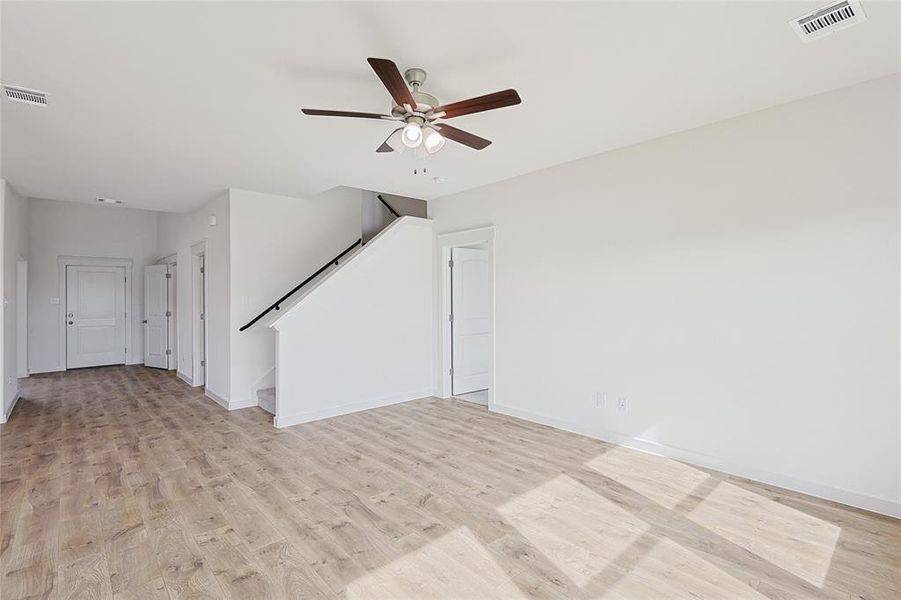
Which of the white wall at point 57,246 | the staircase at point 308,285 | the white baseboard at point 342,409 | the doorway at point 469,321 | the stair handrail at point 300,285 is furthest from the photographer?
the white wall at point 57,246

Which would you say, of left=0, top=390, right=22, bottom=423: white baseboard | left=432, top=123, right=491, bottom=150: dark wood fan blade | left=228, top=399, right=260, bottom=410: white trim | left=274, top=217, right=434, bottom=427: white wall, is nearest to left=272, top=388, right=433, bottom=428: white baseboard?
left=274, top=217, right=434, bottom=427: white wall

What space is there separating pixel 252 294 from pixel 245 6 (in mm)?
4072

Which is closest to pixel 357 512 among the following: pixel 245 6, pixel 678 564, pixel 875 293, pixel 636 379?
pixel 678 564

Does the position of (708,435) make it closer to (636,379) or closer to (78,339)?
(636,379)

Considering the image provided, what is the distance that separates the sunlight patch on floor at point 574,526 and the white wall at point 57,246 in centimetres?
922

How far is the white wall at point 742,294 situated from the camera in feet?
9.09

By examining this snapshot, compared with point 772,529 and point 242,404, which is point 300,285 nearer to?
point 242,404

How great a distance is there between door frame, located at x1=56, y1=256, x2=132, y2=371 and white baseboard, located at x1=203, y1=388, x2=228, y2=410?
4.11 metres

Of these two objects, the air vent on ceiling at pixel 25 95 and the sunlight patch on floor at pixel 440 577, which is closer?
the sunlight patch on floor at pixel 440 577

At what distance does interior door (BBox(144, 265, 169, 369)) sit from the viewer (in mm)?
8250

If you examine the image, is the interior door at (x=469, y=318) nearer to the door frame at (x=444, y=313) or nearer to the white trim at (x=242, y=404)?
the door frame at (x=444, y=313)

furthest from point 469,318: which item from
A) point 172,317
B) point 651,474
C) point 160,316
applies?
point 160,316

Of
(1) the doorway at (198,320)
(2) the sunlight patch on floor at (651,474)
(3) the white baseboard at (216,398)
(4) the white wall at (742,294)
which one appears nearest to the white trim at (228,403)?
(3) the white baseboard at (216,398)

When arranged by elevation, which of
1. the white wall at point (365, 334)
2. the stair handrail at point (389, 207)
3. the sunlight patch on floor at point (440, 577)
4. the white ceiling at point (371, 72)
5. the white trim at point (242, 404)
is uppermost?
the stair handrail at point (389, 207)
